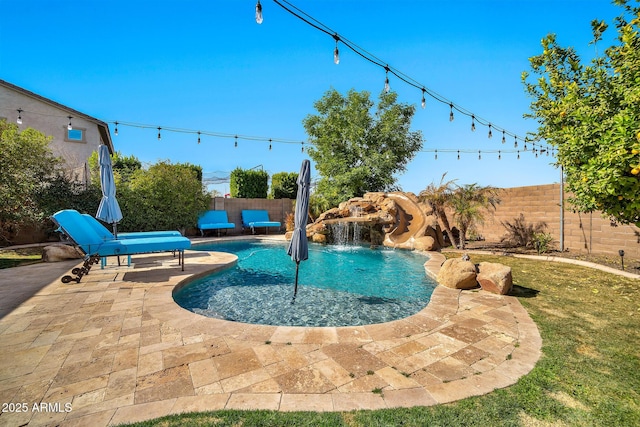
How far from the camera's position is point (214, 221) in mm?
14648

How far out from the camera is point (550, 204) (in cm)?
981

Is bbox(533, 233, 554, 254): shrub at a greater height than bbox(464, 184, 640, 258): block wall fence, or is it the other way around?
bbox(464, 184, 640, 258): block wall fence

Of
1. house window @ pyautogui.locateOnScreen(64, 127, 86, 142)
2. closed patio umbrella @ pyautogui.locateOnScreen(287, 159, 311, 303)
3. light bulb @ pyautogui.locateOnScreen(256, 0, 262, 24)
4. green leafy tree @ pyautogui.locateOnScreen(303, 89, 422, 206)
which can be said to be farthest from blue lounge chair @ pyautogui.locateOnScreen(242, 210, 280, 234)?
light bulb @ pyautogui.locateOnScreen(256, 0, 262, 24)

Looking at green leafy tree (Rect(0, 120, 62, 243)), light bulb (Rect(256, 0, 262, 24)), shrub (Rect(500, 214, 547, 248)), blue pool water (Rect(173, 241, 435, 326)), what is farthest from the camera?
shrub (Rect(500, 214, 547, 248))

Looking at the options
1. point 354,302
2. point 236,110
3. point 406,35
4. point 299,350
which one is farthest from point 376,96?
point 299,350

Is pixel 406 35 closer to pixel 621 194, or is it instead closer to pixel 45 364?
pixel 621 194

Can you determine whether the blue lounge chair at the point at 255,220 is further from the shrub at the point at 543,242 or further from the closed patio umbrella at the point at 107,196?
the shrub at the point at 543,242

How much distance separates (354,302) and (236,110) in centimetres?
1259

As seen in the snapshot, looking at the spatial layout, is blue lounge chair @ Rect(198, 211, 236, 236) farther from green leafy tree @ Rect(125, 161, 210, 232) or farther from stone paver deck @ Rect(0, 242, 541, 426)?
stone paver deck @ Rect(0, 242, 541, 426)

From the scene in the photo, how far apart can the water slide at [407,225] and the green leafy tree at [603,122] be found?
19.2 feet

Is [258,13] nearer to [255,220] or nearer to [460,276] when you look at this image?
[460,276]

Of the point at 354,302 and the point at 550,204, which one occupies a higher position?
the point at 550,204

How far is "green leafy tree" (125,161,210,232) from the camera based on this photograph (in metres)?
12.1

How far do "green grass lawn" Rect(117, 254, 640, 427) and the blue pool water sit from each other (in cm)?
196
